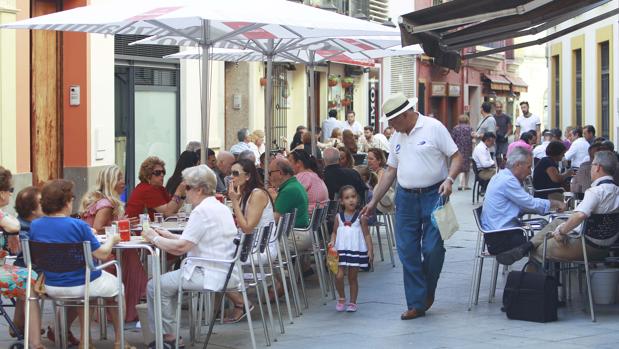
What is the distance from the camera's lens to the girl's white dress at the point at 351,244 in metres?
10.8

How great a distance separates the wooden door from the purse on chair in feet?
31.7

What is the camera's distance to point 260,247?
9734 millimetres

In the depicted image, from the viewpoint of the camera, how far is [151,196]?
11.4 meters

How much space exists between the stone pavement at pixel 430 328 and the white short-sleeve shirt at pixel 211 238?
2.49 ft

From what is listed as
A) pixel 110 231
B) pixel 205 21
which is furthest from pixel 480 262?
pixel 110 231

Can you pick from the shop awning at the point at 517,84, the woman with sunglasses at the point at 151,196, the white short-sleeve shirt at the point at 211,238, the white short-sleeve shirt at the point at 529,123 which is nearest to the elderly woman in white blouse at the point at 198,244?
the white short-sleeve shirt at the point at 211,238

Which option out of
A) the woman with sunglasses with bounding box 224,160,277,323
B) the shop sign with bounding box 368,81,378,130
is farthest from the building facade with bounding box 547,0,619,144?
the woman with sunglasses with bounding box 224,160,277,323

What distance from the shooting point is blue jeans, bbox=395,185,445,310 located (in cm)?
1055

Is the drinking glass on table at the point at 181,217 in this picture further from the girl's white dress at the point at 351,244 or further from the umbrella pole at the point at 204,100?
the girl's white dress at the point at 351,244

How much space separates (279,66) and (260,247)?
18.9 metres

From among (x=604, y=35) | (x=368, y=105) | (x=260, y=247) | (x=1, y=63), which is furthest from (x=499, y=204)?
(x=368, y=105)

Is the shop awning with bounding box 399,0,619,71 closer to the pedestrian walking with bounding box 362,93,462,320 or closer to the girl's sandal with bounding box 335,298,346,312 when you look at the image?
the pedestrian walking with bounding box 362,93,462,320

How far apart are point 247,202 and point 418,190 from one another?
148cm

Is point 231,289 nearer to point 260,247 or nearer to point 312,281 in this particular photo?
point 260,247
